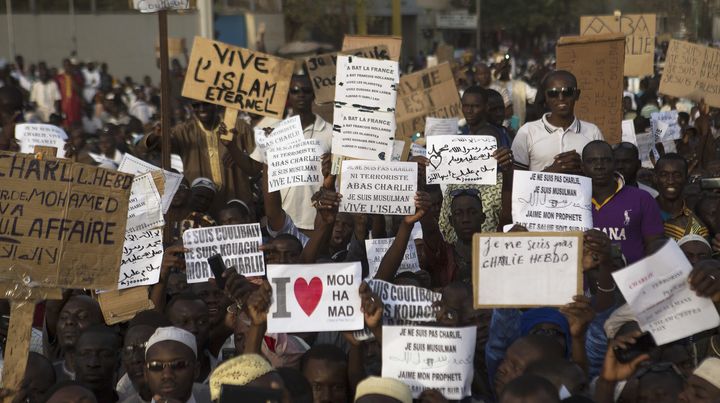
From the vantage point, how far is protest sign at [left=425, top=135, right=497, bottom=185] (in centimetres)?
706

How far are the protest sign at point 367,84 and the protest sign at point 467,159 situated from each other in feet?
1.89

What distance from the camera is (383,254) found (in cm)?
699

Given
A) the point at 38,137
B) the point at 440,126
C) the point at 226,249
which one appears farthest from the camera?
the point at 38,137

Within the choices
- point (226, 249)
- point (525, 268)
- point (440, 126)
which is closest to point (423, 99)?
point (440, 126)

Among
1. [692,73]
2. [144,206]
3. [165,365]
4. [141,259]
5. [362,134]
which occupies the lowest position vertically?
[165,365]

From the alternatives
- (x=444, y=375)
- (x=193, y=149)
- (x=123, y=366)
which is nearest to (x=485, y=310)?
(x=444, y=375)

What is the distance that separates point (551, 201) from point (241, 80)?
3323 millimetres

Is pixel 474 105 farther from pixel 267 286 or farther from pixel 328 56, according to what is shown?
pixel 267 286

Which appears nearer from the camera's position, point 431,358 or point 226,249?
point 431,358

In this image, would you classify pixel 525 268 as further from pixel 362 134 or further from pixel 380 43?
pixel 380 43

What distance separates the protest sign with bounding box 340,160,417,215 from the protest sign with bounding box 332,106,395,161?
523mm

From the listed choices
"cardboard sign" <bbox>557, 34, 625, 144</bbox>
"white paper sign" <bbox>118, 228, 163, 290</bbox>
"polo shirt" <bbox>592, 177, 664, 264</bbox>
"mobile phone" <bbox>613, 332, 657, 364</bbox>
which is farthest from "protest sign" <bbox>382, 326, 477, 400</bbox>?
"cardboard sign" <bbox>557, 34, 625, 144</bbox>

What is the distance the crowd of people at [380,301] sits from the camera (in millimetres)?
5027

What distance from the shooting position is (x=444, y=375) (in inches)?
200
